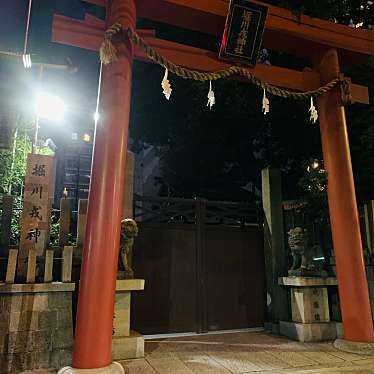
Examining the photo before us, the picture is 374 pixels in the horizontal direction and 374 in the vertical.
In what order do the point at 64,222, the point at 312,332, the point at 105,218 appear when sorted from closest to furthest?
the point at 105,218, the point at 64,222, the point at 312,332

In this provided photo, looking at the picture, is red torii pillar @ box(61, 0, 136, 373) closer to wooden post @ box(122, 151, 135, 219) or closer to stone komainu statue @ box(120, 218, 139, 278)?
stone komainu statue @ box(120, 218, 139, 278)

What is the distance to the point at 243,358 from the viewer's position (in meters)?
5.09

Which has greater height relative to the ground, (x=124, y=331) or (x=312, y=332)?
(x=124, y=331)

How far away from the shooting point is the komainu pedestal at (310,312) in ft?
20.4

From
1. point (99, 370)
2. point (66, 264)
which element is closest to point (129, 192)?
point (66, 264)

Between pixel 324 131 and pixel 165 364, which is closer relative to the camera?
pixel 165 364

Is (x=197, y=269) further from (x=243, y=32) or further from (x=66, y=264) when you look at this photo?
(x=243, y=32)

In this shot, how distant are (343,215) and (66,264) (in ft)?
15.1

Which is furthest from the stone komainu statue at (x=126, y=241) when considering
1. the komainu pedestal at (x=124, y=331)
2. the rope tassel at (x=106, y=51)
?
the rope tassel at (x=106, y=51)

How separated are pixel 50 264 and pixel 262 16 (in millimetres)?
5024

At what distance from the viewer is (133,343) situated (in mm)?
5070

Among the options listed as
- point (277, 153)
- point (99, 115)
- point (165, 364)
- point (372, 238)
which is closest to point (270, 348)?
point (165, 364)

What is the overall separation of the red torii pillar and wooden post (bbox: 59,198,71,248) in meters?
1.53

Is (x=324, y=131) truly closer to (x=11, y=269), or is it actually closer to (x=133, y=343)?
(x=133, y=343)
